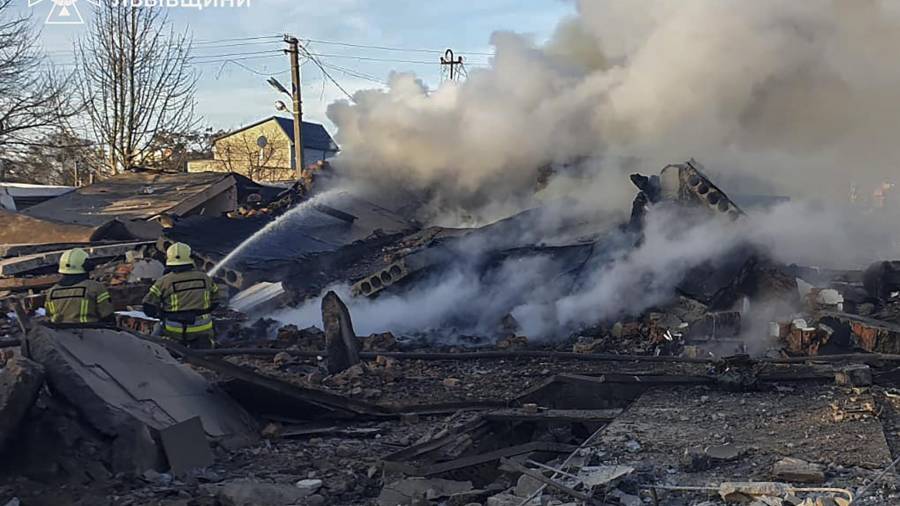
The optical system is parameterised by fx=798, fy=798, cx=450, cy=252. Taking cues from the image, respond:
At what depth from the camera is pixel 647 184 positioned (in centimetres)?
1020

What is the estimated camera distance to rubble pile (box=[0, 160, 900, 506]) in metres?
4.48

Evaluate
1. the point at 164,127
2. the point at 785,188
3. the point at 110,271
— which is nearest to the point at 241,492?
the point at 110,271

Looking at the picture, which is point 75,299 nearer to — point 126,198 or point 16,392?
point 16,392

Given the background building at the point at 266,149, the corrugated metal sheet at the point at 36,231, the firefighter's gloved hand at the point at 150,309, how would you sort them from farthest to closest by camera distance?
the background building at the point at 266,149, the corrugated metal sheet at the point at 36,231, the firefighter's gloved hand at the point at 150,309

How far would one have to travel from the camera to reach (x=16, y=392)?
461 cm

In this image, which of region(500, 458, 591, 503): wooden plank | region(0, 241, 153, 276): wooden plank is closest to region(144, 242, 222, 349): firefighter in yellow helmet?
region(500, 458, 591, 503): wooden plank

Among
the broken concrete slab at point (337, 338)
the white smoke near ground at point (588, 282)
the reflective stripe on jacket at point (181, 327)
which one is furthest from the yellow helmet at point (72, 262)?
the white smoke near ground at point (588, 282)

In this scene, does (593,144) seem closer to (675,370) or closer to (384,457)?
(675,370)

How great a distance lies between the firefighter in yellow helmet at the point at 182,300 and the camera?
24.5 feet

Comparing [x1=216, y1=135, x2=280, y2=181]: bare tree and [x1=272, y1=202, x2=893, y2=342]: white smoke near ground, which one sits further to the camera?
[x1=216, y1=135, x2=280, y2=181]: bare tree

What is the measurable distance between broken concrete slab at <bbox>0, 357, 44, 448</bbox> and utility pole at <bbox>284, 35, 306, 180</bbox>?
74.3 ft

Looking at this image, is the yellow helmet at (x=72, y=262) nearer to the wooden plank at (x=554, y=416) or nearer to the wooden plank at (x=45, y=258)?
the wooden plank at (x=554, y=416)

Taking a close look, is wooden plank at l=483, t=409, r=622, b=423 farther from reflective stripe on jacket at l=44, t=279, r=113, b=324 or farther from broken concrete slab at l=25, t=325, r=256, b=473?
reflective stripe on jacket at l=44, t=279, r=113, b=324

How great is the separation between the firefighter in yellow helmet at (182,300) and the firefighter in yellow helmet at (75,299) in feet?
1.33
